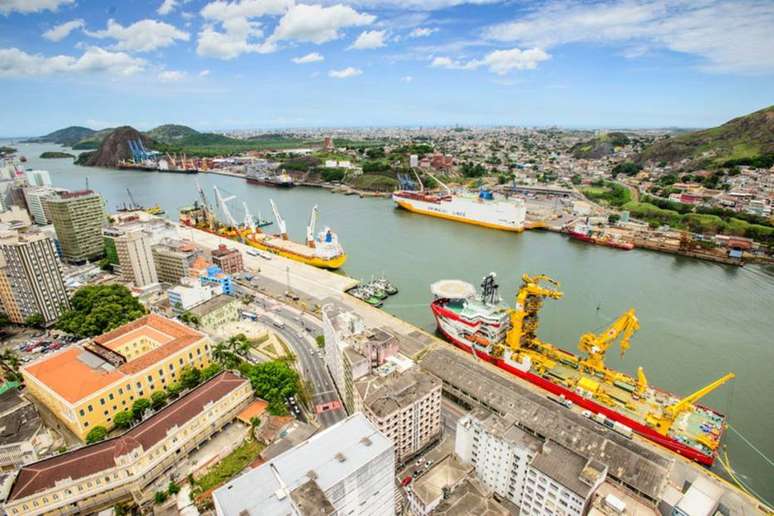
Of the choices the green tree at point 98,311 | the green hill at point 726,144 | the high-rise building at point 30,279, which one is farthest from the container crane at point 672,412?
the green hill at point 726,144

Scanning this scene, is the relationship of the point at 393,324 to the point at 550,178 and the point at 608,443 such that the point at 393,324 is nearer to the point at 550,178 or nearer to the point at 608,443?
the point at 608,443

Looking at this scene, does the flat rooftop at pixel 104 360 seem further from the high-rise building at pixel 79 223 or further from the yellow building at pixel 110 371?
the high-rise building at pixel 79 223

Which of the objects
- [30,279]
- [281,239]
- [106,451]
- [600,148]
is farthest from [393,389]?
[600,148]

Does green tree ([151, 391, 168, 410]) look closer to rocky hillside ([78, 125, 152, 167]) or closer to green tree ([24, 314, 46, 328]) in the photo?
green tree ([24, 314, 46, 328])

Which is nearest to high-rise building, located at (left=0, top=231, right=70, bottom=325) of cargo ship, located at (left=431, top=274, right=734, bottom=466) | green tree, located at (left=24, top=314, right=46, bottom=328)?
green tree, located at (left=24, top=314, right=46, bottom=328)

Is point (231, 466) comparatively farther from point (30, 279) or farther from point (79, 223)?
point (79, 223)

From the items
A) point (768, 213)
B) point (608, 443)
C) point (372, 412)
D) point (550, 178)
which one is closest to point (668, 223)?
point (768, 213)
